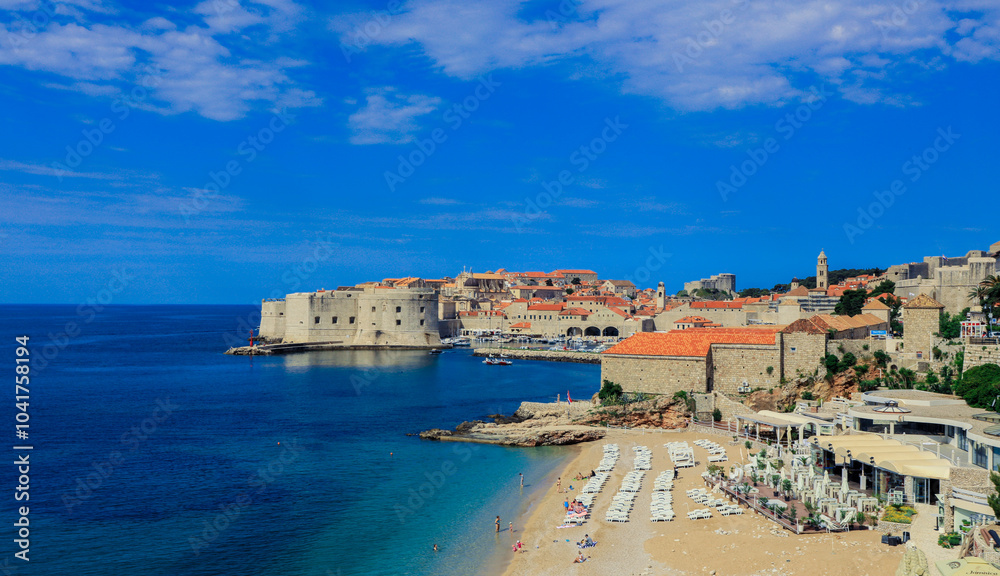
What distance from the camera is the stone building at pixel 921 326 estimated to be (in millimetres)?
22984

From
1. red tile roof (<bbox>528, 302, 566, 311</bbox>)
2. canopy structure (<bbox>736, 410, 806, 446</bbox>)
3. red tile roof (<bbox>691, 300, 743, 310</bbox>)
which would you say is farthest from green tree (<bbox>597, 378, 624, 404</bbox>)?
red tile roof (<bbox>528, 302, 566, 311</bbox>)

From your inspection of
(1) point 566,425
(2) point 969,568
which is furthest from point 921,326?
(2) point 969,568

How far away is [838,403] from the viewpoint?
815 inches

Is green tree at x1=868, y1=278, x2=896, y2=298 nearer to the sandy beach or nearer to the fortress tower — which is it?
the fortress tower

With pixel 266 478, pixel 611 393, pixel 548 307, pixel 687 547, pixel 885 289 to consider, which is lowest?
pixel 266 478

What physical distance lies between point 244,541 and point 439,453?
890cm

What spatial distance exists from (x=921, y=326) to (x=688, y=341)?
798 cm

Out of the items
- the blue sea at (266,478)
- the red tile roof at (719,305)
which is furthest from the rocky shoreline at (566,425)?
the red tile roof at (719,305)

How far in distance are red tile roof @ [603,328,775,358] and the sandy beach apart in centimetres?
949

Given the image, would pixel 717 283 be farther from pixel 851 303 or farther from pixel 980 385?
pixel 980 385

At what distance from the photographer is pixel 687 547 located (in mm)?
13453

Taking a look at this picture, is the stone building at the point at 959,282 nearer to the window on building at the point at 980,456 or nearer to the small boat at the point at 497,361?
the window on building at the point at 980,456

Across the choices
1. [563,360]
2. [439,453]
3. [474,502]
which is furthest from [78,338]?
[474,502]

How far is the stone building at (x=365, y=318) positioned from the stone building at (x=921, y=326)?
4717 centimetres
